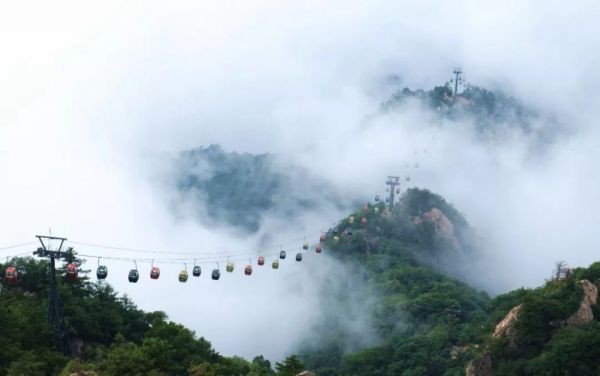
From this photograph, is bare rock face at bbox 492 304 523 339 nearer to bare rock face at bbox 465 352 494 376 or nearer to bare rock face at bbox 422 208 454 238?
bare rock face at bbox 465 352 494 376

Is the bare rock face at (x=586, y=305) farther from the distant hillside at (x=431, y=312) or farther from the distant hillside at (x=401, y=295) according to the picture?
the distant hillside at (x=401, y=295)

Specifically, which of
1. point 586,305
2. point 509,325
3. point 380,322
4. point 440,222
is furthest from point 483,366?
point 440,222

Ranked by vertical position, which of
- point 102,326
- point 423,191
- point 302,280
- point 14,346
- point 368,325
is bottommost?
point 14,346

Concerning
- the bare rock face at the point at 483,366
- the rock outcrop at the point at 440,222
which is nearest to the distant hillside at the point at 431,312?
the bare rock face at the point at 483,366

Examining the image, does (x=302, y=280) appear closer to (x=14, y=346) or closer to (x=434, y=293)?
(x=434, y=293)

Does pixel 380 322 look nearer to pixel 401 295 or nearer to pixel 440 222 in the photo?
pixel 401 295

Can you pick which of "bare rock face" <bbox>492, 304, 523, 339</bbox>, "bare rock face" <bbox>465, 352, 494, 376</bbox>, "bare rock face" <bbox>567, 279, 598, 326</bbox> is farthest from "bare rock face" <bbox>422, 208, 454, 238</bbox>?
"bare rock face" <bbox>465, 352, 494, 376</bbox>

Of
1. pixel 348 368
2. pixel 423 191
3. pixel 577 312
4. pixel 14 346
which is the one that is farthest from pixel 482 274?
pixel 14 346

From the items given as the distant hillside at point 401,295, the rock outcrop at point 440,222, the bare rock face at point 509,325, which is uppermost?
the rock outcrop at point 440,222
